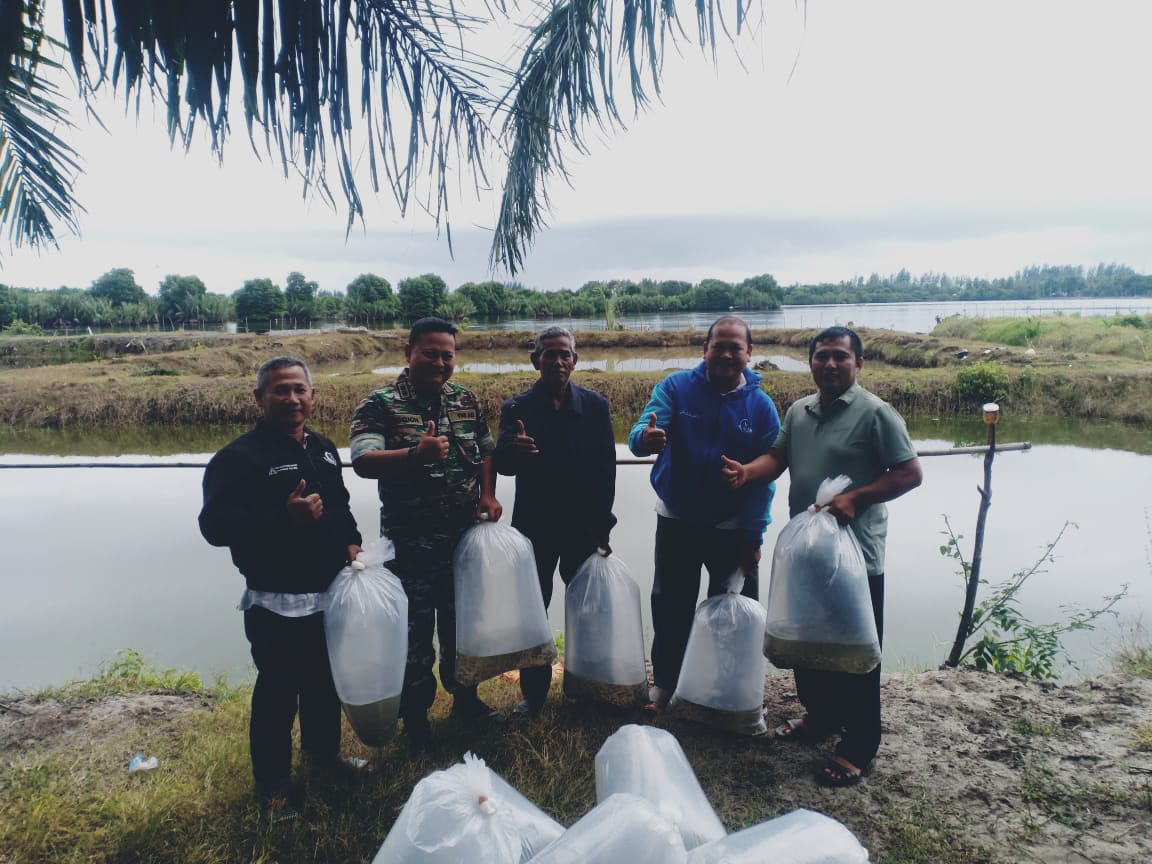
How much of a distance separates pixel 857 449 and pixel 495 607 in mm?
1425

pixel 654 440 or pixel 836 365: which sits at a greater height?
pixel 836 365

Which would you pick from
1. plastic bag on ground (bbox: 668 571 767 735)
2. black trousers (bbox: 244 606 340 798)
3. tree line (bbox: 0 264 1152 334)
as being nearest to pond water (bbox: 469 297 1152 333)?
tree line (bbox: 0 264 1152 334)

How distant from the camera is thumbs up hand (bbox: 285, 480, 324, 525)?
1.95 metres

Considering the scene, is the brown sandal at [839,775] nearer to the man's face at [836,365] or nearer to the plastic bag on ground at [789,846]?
the plastic bag on ground at [789,846]

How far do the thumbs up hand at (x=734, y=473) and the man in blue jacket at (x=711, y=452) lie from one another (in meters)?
0.14

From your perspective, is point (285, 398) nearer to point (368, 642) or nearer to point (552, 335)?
point (368, 642)

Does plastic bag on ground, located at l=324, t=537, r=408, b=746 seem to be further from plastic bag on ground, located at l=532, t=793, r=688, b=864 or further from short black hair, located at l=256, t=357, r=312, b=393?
plastic bag on ground, located at l=532, t=793, r=688, b=864

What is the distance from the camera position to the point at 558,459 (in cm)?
255

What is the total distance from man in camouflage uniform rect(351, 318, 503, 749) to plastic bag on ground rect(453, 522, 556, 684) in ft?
0.37

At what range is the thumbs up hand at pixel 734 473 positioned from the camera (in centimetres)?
233

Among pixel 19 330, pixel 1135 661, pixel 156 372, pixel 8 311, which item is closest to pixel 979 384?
pixel 1135 661

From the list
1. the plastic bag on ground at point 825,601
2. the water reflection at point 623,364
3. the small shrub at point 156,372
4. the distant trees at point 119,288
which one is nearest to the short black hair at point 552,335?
the plastic bag on ground at point 825,601

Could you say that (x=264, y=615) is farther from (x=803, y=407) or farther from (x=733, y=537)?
(x=803, y=407)

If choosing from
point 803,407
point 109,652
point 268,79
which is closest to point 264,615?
point 268,79
